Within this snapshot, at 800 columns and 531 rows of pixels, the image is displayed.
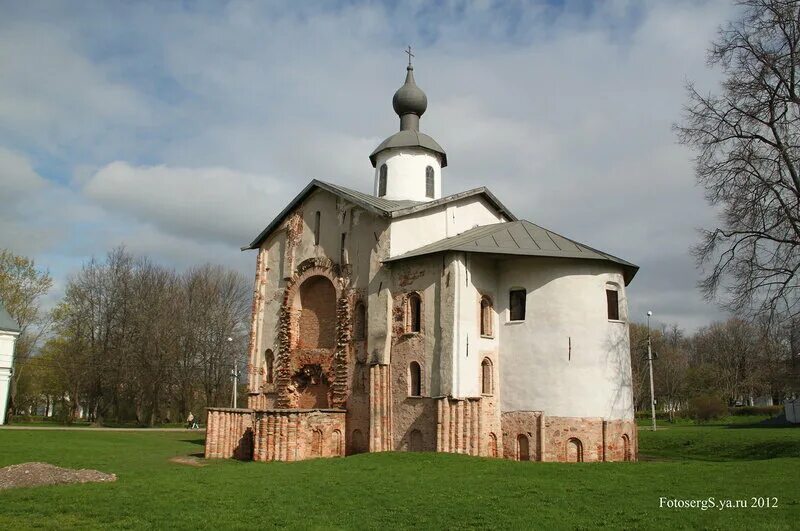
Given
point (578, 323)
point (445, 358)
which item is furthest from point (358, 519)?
point (578, 323)

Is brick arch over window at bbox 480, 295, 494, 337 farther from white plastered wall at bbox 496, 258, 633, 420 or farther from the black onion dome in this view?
the black onion dome

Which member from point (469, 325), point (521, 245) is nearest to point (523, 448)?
point (469, 325)

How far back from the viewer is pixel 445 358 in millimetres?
18219

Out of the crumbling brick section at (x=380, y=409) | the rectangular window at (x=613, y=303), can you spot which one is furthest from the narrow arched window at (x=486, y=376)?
the rectangular window at (x=613, y=303)

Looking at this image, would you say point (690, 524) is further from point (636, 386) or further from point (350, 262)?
point (636, 386)

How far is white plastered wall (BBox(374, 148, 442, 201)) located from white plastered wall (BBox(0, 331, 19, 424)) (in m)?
29.0

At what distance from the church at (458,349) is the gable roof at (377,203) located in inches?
3.0

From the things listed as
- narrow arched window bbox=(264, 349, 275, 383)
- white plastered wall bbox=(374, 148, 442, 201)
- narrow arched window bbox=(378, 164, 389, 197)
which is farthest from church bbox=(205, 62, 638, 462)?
narrow arched window bbox=(378, 164, 389, 197)

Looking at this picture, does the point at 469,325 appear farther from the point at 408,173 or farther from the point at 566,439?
the point at 408,173

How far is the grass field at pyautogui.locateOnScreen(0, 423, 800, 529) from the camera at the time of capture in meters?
8.88

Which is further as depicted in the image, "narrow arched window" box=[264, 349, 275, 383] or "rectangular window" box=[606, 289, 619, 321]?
"narrow arched window" box=[264, 349, 275, 383]

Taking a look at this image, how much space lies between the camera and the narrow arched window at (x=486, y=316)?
19453 millimetres

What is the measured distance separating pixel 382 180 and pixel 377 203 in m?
4.48

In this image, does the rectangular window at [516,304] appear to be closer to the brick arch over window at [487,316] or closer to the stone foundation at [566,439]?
the brick arch over window at [487,316]
